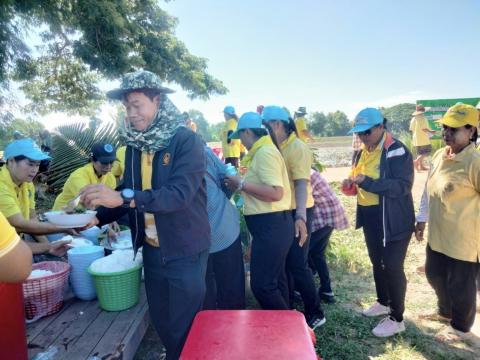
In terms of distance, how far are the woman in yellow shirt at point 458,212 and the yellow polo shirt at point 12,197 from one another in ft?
11.6

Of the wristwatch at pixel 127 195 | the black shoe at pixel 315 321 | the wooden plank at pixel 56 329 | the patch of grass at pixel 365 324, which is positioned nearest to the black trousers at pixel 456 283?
the patch of grass at pixel 365 324

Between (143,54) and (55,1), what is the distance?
310 centimetres

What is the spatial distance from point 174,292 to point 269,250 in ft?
3.12

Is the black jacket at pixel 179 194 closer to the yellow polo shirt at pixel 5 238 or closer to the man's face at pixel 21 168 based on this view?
the yellow polo shirt at pixel 5 238

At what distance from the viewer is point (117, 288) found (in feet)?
8.68

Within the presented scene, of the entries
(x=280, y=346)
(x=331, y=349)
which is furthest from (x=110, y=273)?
(x=331, y=349)

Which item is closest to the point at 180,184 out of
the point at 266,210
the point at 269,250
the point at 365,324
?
the point at 266,210

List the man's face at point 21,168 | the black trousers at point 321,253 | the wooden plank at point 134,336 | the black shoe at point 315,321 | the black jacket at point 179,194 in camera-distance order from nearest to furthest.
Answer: the black jacket at point 179,194 < the wooden plank at point 134,336 < the man's face at point 21,168 < the black shoe at point 315,321 < the black trousers at point 321,253

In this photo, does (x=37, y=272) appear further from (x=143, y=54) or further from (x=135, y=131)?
(x=143, y=54)

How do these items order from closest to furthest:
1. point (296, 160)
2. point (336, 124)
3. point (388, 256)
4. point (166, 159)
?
point (166, 159) → point (388, 256) → point (296, 160) → point (336, 124)

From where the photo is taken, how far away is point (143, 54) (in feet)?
32.6

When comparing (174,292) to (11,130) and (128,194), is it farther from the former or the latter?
(11,130)

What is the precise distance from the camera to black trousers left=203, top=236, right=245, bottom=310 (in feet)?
8.68

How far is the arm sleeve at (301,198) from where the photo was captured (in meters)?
3.00
